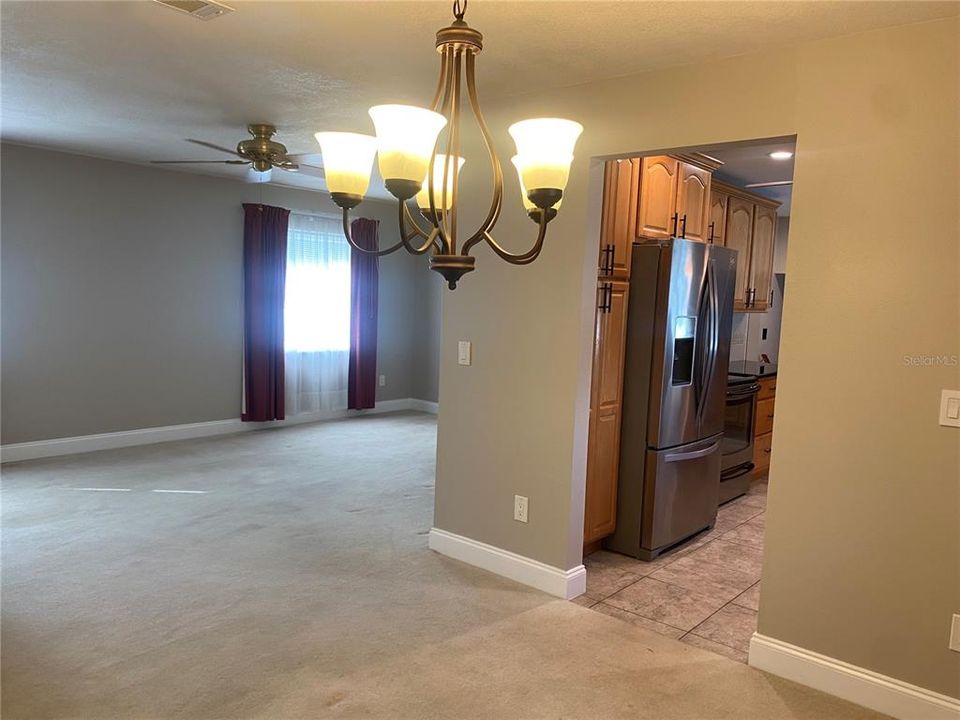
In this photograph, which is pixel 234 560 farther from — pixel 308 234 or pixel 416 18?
pixel 308 234

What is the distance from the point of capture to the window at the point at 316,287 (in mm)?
6801

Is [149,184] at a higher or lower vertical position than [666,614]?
higher

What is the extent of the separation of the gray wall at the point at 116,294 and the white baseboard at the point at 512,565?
3.52 meters

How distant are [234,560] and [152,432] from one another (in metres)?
2.98

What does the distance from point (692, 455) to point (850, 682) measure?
157 centimetres

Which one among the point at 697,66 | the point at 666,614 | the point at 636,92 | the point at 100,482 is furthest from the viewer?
the point at 100,482

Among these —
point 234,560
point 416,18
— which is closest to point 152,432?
point 234,560

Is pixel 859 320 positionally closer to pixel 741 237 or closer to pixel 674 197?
pixel 674 197

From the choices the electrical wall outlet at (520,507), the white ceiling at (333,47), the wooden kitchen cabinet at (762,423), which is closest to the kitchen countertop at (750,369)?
the wooden kitchen cabinet at (762,423)

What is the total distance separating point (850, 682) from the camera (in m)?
2.43

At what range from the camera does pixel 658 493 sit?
12.1ft

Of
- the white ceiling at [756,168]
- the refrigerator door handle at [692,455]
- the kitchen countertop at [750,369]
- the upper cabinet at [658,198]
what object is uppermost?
the white ceiling at [756,168]

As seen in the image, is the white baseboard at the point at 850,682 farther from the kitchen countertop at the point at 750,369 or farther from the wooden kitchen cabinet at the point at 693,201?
the kitchen countertop at the point at 750,369

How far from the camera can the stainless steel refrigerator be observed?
3.58 m
